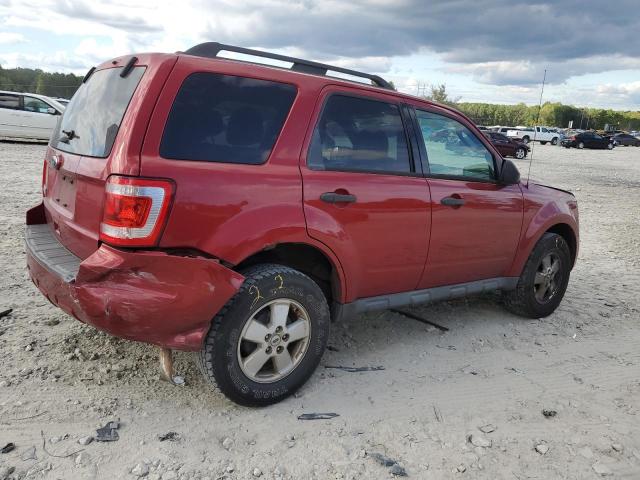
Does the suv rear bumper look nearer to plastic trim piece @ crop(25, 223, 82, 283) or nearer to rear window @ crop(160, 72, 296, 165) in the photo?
plastic trim piece @ crop(25, 223, 82, 283)

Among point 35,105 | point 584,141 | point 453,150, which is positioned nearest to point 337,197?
point 453,150

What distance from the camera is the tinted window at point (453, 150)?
3.88 meters

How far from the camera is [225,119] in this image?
286cm

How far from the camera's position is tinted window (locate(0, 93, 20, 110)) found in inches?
633

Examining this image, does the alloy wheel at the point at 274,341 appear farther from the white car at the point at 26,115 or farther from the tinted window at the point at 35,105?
the tinted window at the point at 35,105

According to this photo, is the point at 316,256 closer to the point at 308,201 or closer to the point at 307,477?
the point at 308,201

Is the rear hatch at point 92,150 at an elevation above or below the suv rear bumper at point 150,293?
above

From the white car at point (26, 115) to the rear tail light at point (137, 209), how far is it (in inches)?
604

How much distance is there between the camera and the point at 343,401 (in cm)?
326

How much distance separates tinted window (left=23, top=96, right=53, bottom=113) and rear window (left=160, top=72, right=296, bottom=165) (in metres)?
16.2

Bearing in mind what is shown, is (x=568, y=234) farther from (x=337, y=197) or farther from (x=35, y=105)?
(x=35, y=105)

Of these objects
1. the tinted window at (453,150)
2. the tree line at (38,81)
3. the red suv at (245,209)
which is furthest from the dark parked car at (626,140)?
the red suv at (245,209)

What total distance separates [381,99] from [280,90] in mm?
827

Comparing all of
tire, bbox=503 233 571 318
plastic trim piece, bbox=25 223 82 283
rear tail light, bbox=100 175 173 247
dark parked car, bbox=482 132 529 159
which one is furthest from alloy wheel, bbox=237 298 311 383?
dark parked car, bbox=482 132 529 159
